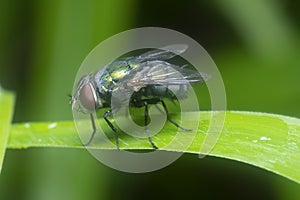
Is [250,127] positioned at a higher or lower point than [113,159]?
higher

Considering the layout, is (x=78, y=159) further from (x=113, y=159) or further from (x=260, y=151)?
(x=260, y=151)

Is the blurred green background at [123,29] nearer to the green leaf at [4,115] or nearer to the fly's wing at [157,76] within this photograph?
the green leaf at [4,115]

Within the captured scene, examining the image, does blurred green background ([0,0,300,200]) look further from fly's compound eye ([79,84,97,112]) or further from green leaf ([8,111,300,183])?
fly's compound eye ([79,84,97,112])

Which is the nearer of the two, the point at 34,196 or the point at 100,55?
the point at 34,196

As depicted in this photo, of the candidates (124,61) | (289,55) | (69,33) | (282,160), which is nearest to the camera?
(282,160)

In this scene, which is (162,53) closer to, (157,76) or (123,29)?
(157,76)

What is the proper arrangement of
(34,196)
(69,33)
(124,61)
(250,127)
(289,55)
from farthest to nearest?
(69,33), (289,55), (34,196), (124,61), (250,127)

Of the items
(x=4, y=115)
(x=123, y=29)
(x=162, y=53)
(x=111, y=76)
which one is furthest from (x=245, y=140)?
(x=123, y=29)

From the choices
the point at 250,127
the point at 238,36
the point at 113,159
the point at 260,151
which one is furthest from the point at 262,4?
the point at 260,151

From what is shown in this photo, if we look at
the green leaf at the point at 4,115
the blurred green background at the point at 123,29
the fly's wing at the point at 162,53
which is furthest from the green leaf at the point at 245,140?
the blurred green background at the point at 123,29
